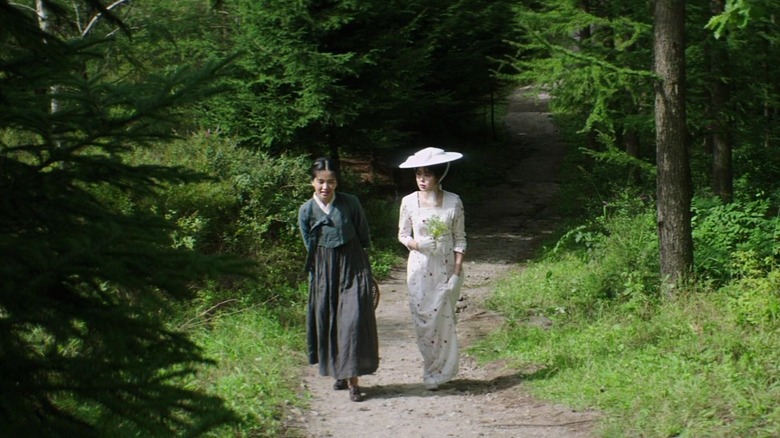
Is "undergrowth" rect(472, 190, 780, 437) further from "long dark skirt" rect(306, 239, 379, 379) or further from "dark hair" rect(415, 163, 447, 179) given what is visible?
"dark hair" rect(415, 163, 447, 179)

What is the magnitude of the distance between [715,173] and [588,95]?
2.25 metres

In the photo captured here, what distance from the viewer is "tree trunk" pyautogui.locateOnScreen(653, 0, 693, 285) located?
9320 millimetres

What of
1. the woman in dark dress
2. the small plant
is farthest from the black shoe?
the small plant

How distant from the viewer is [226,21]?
1744 centimetres

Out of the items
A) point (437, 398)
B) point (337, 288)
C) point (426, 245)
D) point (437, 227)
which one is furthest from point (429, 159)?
point (437, 398)

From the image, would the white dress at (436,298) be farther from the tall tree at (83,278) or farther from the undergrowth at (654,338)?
the tall tree at (83,278)

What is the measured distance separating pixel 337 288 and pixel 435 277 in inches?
37.5

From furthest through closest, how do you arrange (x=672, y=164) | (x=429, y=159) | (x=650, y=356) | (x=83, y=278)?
(x=672, y=164)
(x=429, y=159)
(x=650, y=356)
(x=83, y=278)

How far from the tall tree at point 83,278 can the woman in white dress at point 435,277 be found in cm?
513

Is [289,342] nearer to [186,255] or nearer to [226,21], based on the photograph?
[186,255]

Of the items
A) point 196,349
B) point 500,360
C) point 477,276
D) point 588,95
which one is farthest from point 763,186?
point 196,349

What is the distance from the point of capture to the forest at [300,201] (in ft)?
8.34

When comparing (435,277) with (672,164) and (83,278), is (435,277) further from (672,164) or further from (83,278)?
(83,278)

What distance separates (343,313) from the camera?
26.3 feet
